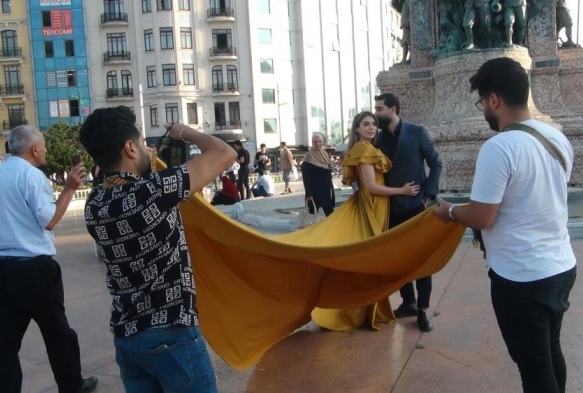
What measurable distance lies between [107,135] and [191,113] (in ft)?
181

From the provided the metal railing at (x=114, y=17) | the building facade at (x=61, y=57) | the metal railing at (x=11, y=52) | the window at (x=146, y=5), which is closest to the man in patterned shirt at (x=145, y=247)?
the window at (x=146, y=5)

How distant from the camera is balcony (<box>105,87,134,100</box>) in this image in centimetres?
5684

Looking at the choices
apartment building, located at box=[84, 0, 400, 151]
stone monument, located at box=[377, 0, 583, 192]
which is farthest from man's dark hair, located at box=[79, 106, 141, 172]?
apartment building, located at box=[84, 0, 400, 151]

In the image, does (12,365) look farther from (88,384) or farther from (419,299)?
(419,299)

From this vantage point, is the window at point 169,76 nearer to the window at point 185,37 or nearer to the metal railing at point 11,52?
the window at point 185,37

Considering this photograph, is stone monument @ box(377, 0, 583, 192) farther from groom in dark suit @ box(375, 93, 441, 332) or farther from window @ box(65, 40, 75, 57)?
window @ box(65, 40, 75, 57)

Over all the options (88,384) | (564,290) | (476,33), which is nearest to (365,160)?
(564,290)

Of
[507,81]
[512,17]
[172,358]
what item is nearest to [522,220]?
[507,81]

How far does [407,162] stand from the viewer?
482 cm

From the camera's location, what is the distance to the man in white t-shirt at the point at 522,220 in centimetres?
260

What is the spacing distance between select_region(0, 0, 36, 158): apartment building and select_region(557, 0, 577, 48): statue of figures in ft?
176

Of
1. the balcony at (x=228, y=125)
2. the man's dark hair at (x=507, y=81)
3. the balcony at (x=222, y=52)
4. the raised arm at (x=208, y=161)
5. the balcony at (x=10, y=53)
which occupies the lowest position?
the raised arm at (x=208, y=161)

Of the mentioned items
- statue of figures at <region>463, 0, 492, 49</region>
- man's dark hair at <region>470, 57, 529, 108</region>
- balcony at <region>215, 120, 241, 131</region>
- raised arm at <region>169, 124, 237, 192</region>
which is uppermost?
statue of figures at <region>463, 0, 492, 49</region>

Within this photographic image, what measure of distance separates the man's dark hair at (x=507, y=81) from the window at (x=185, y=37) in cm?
5495
